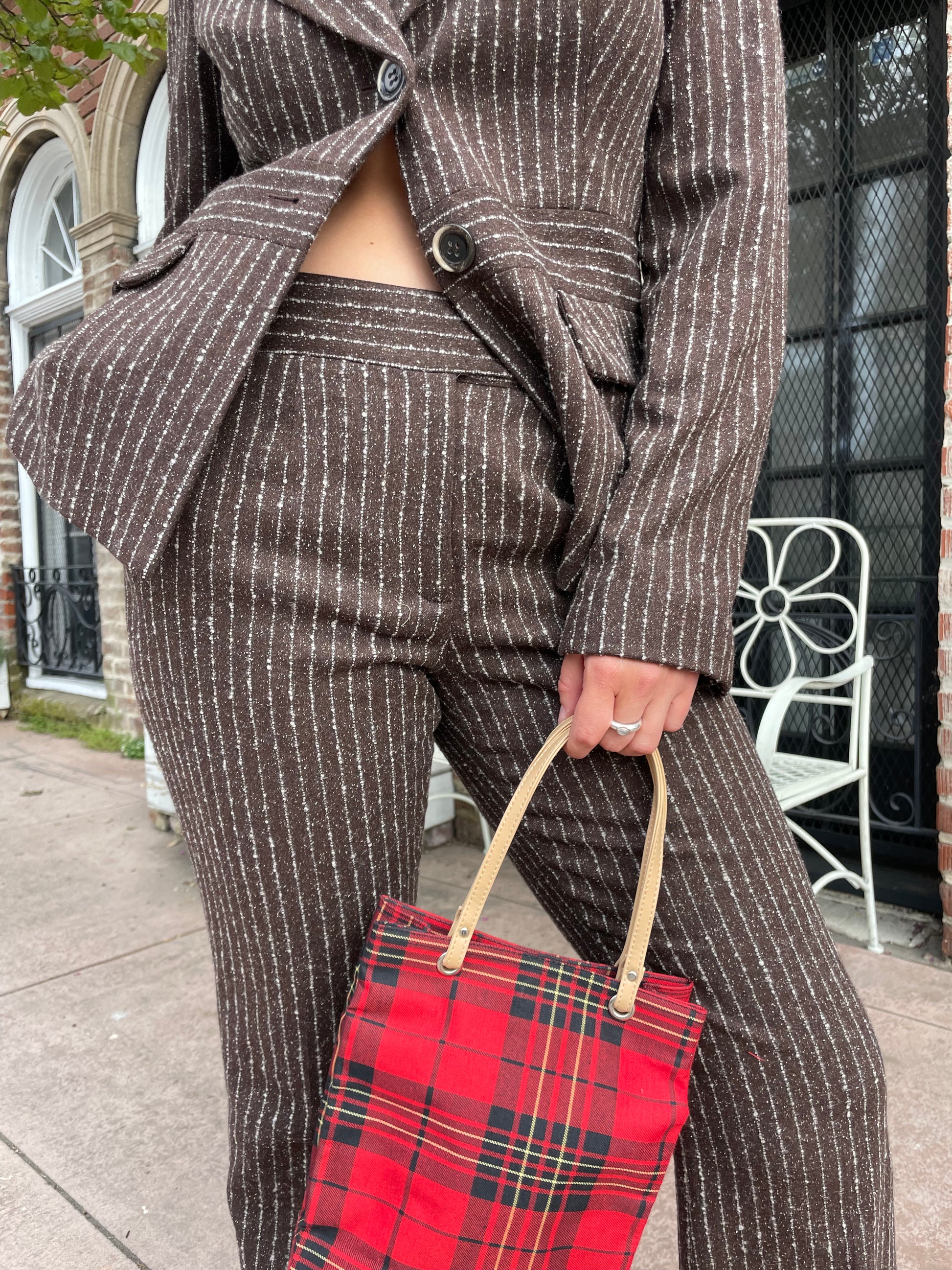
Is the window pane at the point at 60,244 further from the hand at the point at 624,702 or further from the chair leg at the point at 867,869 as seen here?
the hand at the point at 624,702

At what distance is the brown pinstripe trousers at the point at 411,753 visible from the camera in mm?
786

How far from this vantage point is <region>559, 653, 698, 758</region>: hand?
781 mm

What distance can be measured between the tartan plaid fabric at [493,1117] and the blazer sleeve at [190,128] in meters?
0.85

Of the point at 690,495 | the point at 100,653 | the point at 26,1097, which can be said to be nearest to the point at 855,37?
the point at 690,495

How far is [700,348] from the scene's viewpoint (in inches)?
32.7

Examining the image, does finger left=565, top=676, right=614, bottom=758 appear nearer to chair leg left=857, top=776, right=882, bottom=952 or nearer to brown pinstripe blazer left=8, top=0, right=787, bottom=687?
brown pinstripe blazer left=8, top=0, right=787, bottom=687

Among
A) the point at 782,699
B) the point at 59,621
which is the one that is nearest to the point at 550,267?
the point at 782,699

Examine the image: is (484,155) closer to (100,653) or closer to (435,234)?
(435,234)

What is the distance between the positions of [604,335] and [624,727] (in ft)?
1.21

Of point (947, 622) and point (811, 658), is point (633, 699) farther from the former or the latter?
point (811, 658)

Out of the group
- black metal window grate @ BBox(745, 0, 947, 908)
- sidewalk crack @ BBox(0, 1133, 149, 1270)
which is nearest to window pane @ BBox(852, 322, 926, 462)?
black metal window grate @ BBox(745, 0, 947, 908)

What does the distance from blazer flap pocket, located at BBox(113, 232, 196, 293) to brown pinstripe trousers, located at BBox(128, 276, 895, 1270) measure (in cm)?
13

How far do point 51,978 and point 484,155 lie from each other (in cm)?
246

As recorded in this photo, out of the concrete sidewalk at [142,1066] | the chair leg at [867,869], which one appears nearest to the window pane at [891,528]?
the chair leg at [867,869]
